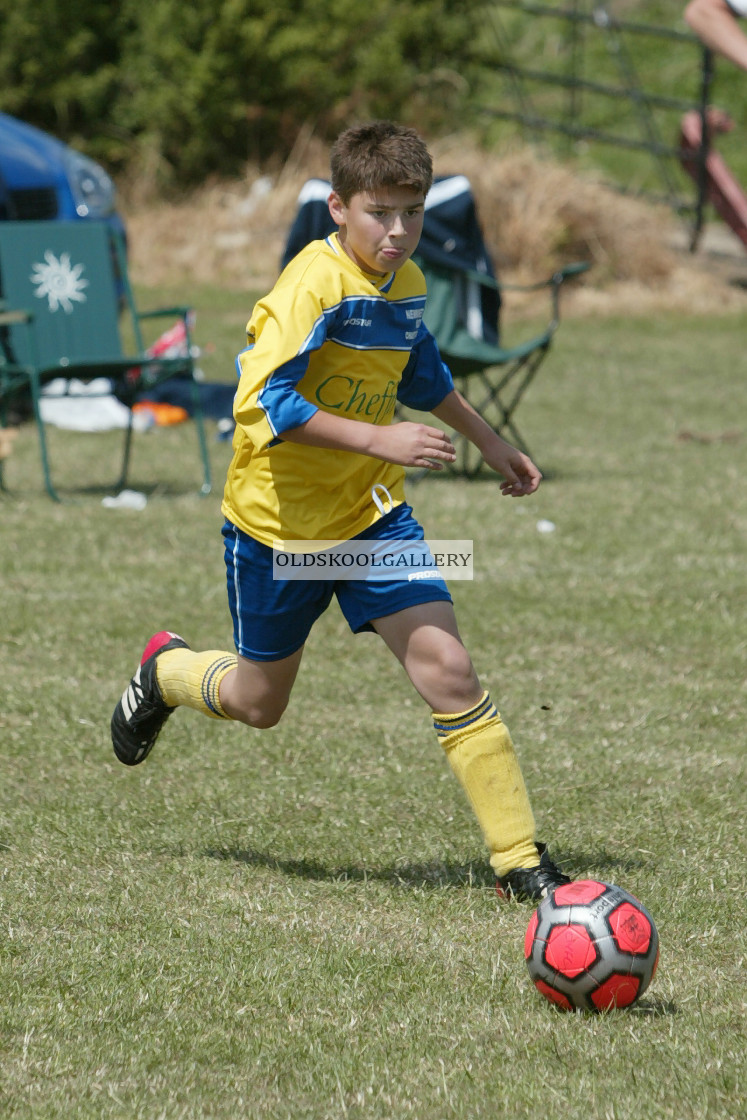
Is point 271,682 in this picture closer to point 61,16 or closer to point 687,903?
point 687,903

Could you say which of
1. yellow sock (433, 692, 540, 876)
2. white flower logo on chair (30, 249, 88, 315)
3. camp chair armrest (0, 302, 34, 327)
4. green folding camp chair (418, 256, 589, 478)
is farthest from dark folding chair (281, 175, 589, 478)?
yellow sock (433, 692, 540, 876)

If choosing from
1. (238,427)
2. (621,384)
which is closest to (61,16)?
(621,384)

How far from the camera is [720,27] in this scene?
15.7 feet

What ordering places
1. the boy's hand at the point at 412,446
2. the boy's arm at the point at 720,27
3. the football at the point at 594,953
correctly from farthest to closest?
the boy's arm at the point at 720,27 < the boy's hand at the point at 412,446 < the football at the point at 594,953

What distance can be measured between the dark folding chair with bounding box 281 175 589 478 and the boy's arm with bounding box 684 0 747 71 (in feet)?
12.1

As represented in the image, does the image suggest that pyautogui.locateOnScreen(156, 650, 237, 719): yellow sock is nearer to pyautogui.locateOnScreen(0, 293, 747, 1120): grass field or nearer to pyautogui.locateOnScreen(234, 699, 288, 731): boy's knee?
pyautogui.locateOnScreen(234, 699, 288, 731): boy's knee

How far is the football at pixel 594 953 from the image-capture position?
2996 mm

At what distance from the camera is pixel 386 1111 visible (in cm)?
263

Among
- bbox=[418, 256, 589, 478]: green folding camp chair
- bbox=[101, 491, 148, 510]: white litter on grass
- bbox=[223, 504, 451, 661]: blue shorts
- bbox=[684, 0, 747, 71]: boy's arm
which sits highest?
bbox=[684, 0, 747, 71]: boy's arm

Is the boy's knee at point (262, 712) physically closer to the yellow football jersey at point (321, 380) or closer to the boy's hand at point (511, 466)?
the yellow football jersey at point (321, 380)

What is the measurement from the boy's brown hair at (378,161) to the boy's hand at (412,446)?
58 centimetres

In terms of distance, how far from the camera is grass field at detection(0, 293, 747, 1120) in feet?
9.12

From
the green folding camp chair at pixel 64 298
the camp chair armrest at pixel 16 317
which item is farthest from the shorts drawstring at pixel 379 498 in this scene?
the green folding camp chair at pixel 64 298

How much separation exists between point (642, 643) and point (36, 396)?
3.88m
